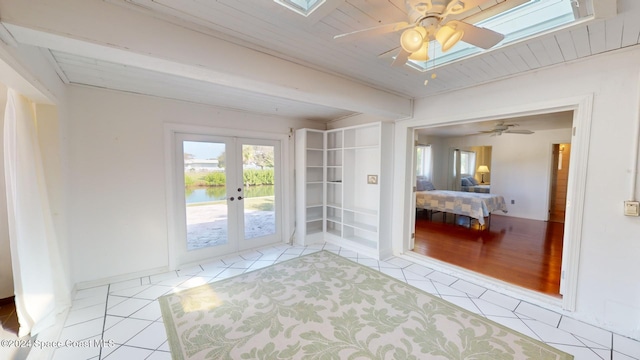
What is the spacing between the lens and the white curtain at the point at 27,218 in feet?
6.37

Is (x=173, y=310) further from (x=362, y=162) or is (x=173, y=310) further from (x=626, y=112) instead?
(x=626, y=112)

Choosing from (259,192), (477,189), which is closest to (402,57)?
(259,192)

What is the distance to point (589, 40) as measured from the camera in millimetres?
1828

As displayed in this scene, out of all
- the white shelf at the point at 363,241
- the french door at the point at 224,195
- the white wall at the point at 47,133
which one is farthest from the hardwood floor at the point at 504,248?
the white wall at the point at 47,133

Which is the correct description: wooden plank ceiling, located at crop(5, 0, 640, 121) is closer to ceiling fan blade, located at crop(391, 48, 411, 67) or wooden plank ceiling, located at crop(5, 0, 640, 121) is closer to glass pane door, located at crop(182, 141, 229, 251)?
ceiling fan blade, located at crop(391, 48, 411, 67)

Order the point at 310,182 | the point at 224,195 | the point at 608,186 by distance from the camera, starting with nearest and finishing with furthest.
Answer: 1. the point at 608,186
2. the point at 224,195
3. the point at 310,182

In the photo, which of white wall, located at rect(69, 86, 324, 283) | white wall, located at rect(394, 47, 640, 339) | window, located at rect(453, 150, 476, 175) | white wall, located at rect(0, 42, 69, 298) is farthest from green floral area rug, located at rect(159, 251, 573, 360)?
window, located at rect(453, 150, 476, 175)

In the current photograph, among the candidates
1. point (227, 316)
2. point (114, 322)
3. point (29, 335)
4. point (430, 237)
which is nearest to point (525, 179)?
point (430, 237)

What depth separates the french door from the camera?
341 centimetres

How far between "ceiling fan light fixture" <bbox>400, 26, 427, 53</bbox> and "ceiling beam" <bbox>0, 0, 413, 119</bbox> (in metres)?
1.11

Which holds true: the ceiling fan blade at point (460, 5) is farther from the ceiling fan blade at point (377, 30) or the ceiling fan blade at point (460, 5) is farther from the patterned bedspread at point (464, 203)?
the patterned bedspread at point (464, 203)

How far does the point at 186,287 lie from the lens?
2.80 metres

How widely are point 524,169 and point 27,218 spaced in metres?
9.02

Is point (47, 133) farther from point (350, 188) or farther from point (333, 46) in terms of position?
point (350, 188)
